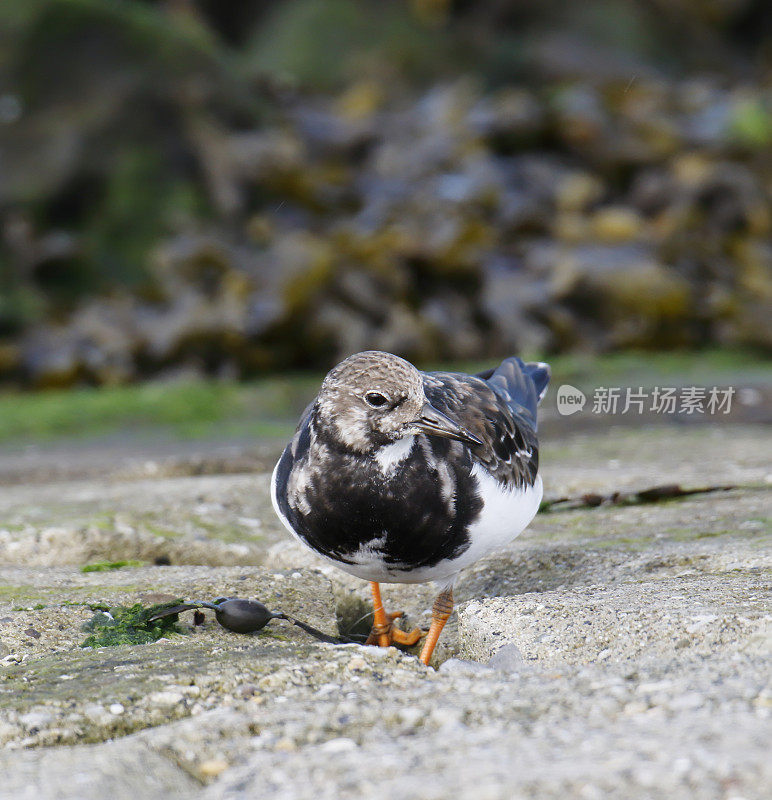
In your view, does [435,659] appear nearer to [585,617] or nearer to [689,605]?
[585,617]

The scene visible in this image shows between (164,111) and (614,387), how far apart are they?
346 centimetres

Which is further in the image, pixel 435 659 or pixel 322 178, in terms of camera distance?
pixel 322 178

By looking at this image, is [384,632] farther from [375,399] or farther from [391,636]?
[375,399]

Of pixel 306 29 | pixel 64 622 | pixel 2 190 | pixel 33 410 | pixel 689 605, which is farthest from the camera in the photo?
pixel 306 29

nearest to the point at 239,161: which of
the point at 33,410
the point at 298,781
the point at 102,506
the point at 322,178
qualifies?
the point at 322,178

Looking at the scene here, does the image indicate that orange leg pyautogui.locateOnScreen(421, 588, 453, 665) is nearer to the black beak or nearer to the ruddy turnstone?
the ruddy turnstone

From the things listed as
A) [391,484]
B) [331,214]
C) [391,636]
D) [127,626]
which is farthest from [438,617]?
[331,214]

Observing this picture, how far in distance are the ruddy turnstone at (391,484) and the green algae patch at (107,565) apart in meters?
0.55

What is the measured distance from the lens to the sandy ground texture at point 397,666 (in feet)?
4.39

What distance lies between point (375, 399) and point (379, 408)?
0.02m

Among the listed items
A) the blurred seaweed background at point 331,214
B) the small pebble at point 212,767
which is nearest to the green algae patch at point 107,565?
the small pebble at point 212,767

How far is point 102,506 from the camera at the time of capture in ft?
9.91

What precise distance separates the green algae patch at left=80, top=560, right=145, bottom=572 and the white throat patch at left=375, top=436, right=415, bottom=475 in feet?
2.77

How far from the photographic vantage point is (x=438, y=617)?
2342 mm
